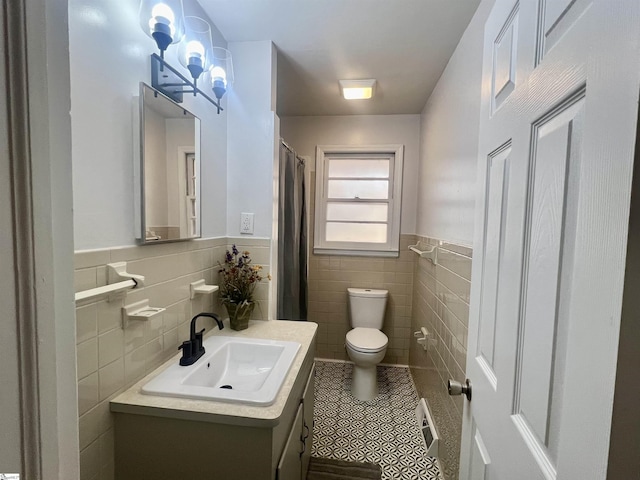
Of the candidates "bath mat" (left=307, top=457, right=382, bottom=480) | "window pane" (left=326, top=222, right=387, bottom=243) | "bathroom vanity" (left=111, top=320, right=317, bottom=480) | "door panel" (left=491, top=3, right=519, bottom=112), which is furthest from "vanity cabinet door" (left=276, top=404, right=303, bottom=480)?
"window pane" (left=326, top=222, right=387, bottom=243)

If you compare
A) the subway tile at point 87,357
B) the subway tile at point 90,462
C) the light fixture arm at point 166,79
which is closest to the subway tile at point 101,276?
the subway tile at point 87,357

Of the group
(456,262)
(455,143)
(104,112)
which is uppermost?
(455,143)

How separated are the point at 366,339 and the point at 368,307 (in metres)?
0.36

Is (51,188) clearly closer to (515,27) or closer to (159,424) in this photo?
(159,424)

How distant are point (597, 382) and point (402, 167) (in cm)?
250

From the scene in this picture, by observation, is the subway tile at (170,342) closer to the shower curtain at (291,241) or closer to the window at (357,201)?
the shower curtain at (291,241)

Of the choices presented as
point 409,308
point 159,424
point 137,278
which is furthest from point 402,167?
point 159,424

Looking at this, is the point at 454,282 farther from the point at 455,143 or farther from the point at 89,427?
the point at 89,427

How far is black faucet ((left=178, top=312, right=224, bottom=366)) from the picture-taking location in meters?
1.15

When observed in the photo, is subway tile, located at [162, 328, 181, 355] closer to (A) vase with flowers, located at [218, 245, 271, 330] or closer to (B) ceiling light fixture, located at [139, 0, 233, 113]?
(A) vase with flowers, located at [218, 245, 271, 330]

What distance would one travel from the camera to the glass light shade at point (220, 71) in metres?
1.41

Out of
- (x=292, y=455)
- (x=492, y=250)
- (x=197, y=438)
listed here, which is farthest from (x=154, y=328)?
(x=492, y=250)

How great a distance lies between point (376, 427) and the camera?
6.35 ft

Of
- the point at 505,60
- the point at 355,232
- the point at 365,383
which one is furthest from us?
the point at 355,232
